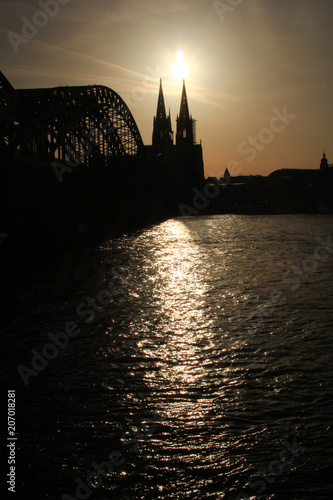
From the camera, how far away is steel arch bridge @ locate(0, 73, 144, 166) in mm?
40819

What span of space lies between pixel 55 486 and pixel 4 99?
39.2 meters

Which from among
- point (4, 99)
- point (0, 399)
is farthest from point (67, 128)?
point (0, 399)

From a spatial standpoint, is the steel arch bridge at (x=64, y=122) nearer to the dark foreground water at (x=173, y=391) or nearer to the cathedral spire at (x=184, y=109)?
the dark foreground water at (x=173, y=391)

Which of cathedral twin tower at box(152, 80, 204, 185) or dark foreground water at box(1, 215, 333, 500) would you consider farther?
cathedral twin tower at box(152, 80, 204, 185)

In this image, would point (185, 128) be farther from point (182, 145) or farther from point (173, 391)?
point (173, 391)

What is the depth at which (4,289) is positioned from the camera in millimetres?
20453

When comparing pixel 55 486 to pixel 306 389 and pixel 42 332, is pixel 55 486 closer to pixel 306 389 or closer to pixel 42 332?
pixel 306 389

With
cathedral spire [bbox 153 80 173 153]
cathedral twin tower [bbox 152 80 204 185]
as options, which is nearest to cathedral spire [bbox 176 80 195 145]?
cathedral twin tower [bbox 152 80 204 185]

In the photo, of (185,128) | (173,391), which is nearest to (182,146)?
(185,128)

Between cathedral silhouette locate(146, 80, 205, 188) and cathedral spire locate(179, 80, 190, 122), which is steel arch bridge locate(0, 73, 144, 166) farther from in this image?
cathedral spire locate(179, 80, 190, 122)

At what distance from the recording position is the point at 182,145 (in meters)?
179

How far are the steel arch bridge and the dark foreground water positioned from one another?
70.8 ft

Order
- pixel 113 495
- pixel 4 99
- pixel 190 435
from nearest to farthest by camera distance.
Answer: pixel 113 495 → pixel 190 435 → pixel 4 99

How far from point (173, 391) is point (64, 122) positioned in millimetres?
55361
